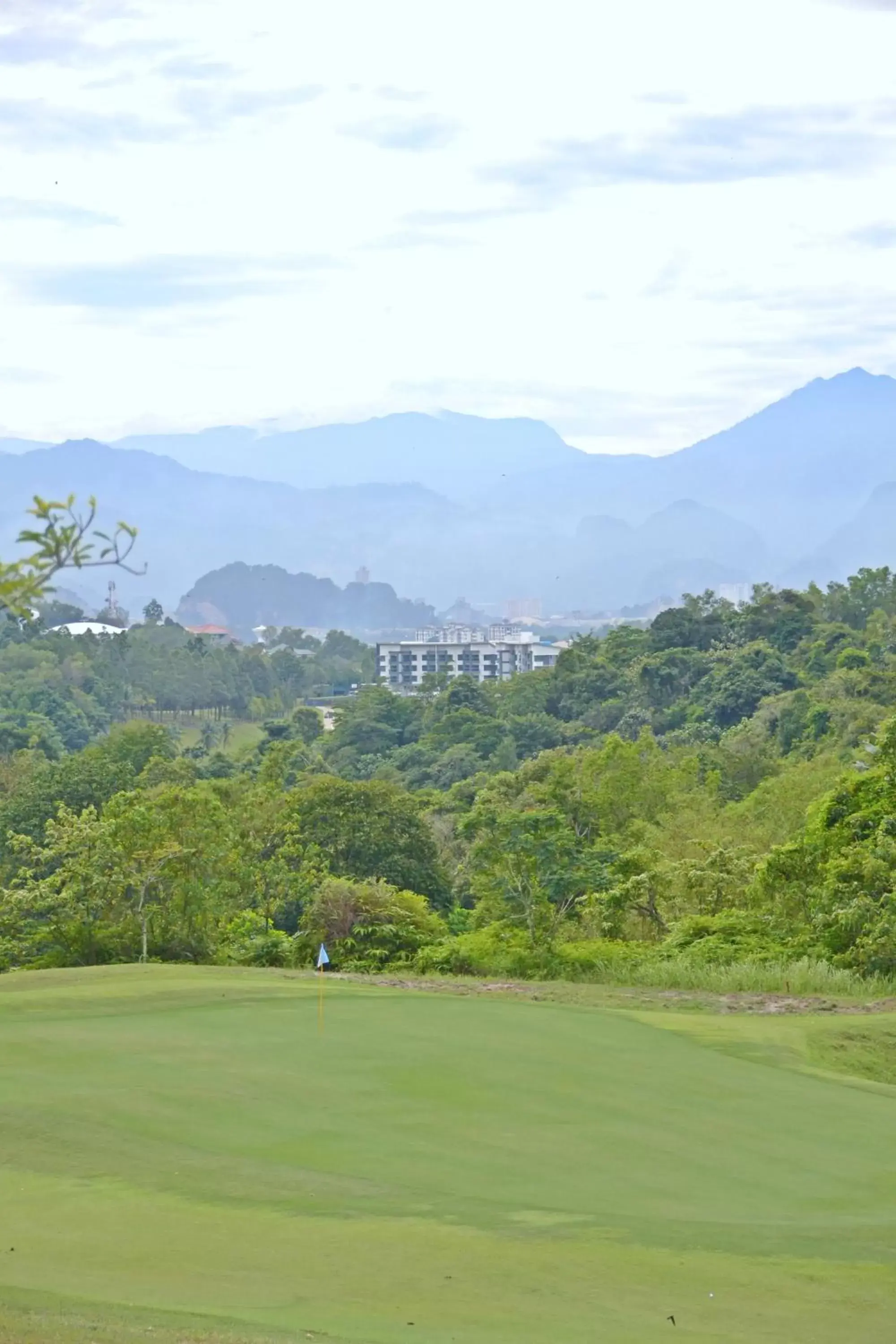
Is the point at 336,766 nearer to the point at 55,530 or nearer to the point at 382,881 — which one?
the point at 382,881

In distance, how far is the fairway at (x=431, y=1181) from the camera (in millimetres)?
8578

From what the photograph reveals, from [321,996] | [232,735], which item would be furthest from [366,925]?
[232,735]

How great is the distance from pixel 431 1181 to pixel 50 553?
6624 millimetres

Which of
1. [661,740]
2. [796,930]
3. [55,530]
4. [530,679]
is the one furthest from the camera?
[530,679]

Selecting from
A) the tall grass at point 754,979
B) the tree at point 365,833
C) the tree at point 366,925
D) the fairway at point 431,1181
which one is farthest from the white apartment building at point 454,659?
the fairway at point 431,1181

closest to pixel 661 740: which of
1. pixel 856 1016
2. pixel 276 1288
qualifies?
pixel 856 1016

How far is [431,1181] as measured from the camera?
416 inches

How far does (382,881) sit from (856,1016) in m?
16.8

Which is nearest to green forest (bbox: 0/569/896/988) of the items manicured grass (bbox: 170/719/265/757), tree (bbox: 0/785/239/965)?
tree (bbox: 0/785/239/965)

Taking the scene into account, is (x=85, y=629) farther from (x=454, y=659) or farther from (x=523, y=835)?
(x=523, y=835)

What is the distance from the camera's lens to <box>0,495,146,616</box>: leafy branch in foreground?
507 centimetres

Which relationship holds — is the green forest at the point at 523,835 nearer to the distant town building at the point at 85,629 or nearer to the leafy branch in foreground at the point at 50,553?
the leafy branch in foreground at the point at 50,553

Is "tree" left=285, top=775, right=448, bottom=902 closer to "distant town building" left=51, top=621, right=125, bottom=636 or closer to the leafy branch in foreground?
the leafy branch in foreground

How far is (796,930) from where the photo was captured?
25.4 meters
